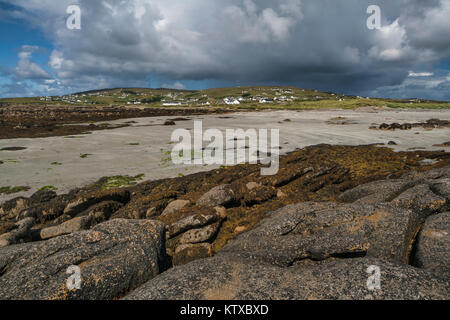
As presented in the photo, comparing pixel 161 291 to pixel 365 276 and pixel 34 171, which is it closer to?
pixel 365 276

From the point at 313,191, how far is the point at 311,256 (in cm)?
701

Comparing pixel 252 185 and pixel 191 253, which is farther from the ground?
pixel 252 185

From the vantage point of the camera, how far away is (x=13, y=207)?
13.1m

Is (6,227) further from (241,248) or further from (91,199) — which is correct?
(241,248)

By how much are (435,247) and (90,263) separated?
27.5 feet

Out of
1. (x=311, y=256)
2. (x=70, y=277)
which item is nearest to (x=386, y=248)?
(x=311, y=256)

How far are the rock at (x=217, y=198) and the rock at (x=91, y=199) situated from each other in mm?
4751

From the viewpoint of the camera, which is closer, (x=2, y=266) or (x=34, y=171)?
(x=2, y=266)

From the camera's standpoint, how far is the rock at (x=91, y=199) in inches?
470

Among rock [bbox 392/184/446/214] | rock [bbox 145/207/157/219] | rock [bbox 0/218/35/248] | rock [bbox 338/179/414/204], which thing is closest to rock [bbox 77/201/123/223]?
rock [bbox 145/207/157/219]

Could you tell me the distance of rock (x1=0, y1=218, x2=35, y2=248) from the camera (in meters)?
8.94

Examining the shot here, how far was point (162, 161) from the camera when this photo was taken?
22.5 metres

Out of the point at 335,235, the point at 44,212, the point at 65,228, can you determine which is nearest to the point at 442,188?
the point at 335,235

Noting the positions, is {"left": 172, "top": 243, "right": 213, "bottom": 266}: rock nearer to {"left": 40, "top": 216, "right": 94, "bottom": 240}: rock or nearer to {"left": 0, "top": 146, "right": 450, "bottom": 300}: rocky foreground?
{"left": 0, "top": 146, "right": 450, "bottom": 300}: rocky foreground
